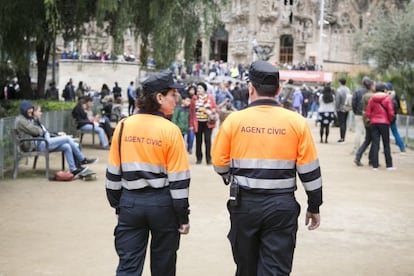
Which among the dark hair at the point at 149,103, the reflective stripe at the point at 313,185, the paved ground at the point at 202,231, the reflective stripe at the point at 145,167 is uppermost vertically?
the dark hair at the point at 149,103

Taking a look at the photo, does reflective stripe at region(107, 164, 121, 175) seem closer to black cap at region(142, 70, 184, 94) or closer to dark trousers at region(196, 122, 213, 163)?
black cap at region(142, 70, 184, 94)

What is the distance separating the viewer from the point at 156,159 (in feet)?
15.5

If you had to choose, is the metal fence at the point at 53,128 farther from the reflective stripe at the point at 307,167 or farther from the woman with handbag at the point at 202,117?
the reflective stripe at the point at 307,167

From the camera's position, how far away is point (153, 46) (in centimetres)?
1666

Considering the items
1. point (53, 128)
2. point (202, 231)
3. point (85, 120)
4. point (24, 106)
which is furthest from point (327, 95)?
point (202, 231)

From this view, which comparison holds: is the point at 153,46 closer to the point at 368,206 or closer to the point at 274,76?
the point at 368,206

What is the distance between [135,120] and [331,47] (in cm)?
5772

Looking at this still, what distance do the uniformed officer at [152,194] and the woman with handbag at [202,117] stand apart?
951 centimetres

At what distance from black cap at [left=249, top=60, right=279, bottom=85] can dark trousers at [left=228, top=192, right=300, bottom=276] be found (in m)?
0.76

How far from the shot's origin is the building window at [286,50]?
2539 inches

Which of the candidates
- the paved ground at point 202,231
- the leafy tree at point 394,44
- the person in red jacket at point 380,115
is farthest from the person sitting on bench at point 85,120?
the leafy tree at point 394,44

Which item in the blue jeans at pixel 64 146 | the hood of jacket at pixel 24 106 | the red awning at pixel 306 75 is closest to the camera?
the hood of jacket at pixel 24 106

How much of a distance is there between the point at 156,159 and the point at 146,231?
1.64 ft

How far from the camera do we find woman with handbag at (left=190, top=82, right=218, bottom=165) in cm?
1434
